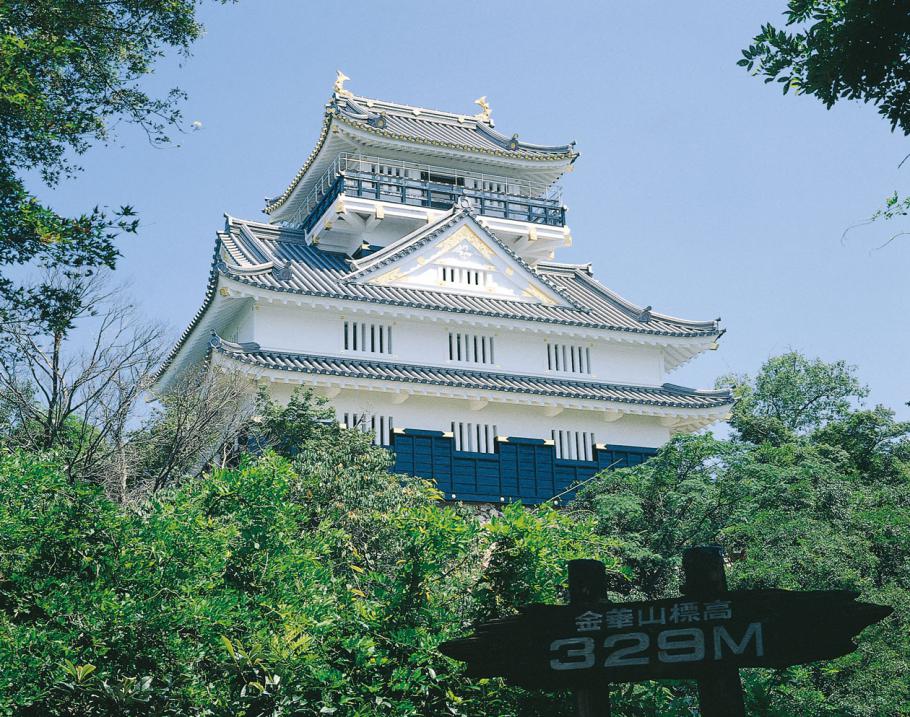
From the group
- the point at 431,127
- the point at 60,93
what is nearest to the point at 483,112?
the point at 431,127

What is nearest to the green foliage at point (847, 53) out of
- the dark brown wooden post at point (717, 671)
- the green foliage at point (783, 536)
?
the dark brown wooden post at point (717, 671)

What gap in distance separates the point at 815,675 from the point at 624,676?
9.29m

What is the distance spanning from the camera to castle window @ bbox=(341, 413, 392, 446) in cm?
2581

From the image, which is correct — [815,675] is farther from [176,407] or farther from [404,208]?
[404,208]

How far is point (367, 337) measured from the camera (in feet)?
90.8

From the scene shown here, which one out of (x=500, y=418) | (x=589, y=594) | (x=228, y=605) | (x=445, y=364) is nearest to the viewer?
(x=589, y=594)

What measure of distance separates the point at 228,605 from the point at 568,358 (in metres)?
20.2

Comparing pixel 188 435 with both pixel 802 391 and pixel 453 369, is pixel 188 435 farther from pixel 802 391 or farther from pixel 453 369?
pixel 802 391

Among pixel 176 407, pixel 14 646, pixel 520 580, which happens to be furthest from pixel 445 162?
pixel 14 646

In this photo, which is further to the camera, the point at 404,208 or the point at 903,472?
the point at 404,208

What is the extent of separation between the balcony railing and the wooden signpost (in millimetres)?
22711

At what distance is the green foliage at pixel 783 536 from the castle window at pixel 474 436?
169 inches

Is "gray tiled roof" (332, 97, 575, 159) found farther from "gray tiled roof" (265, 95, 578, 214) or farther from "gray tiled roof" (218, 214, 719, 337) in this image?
"gray tiled roof" (218, 214, 719, 337)

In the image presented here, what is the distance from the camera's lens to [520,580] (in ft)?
39.8
